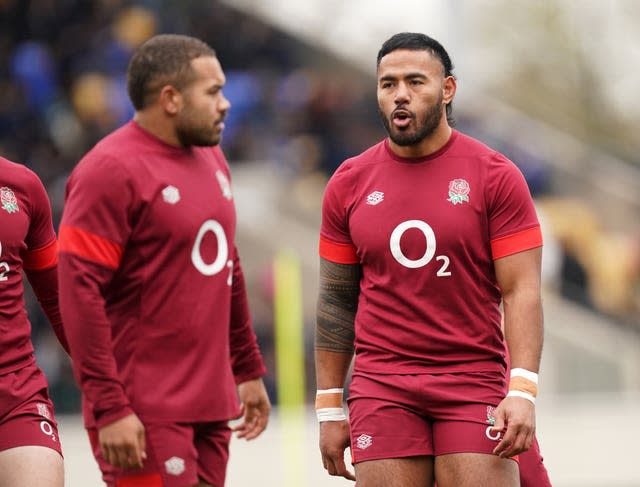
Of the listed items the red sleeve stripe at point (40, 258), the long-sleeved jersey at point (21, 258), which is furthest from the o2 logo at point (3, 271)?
the red sleeve stripe at point (40, 258)

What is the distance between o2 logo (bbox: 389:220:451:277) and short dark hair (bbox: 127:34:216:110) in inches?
44.6

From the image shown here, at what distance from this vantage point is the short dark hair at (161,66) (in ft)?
21.7

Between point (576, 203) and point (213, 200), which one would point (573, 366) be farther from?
point (213, 200)

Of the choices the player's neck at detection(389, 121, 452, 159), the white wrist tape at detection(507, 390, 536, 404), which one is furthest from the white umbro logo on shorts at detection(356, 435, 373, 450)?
the player's neck at detection(389, 121, 452, 159)

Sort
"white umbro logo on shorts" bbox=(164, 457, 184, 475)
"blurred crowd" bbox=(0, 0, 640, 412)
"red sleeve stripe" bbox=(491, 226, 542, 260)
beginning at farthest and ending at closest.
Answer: "blurred crowd" bbox=(0, 0, 640, 412), "red sleeve stripe" bbox=(491, 226, 542, 260), "white umbro logo on shorts" bbox=(164, 457, 184, 475)

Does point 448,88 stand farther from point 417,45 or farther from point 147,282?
point 147,282

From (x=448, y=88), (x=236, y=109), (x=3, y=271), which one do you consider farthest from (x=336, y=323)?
(x=236, y=109)

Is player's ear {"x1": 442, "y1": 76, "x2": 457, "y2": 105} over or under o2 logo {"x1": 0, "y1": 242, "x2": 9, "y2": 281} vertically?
over

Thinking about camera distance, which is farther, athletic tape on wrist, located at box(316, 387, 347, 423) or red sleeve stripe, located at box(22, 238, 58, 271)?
red sleeve stripe, located at box(22, 238, 58, 271)

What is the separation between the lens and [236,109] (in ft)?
60.8

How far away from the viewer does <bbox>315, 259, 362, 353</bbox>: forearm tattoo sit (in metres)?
6.96

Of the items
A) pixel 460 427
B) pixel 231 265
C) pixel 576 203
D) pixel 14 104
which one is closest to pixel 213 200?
pixel 231 265

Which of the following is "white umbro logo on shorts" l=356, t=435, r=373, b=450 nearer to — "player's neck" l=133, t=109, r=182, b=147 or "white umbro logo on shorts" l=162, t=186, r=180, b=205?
"white umbro logo on shorts" l=162, t=186, r=180, b=205

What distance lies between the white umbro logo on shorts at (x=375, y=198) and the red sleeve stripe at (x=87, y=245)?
1171 mm
